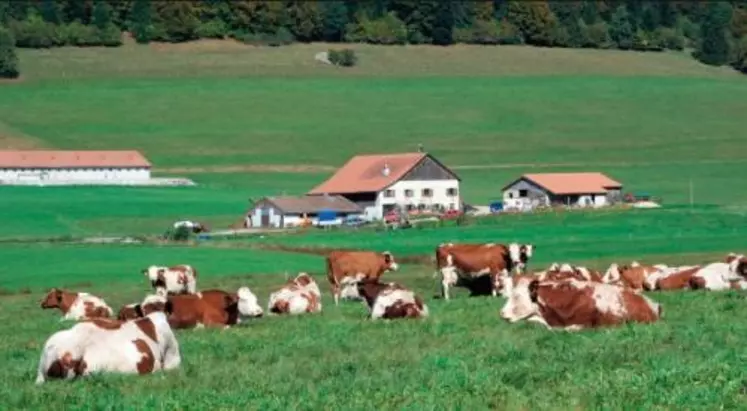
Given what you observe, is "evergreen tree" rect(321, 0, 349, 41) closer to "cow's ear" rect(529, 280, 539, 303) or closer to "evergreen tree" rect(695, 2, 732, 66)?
"evergreen tree" rect(695, 2, 732, 66)

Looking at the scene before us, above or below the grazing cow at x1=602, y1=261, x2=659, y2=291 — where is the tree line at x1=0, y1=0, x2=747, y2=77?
above

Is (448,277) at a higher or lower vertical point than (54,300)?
higher

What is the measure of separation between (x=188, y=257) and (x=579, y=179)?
1725 inches

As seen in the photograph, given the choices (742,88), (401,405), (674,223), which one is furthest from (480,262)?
(742,88)

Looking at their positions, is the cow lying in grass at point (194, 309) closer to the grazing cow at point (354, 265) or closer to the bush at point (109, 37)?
the grazing cow at point (354, 265)

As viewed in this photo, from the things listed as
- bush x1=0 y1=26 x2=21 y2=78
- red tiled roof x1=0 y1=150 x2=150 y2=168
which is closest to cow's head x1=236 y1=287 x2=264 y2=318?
red tiled roof x1=0 y1=150 x2=150 y2=168

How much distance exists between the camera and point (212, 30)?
159 metres

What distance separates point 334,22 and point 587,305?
14849 centimetres

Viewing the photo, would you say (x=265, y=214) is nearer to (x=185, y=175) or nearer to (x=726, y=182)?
(x=185, y=175)

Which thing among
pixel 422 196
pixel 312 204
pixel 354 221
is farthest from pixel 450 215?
pixel 422 196

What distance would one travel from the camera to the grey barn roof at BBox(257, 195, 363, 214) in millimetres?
76312

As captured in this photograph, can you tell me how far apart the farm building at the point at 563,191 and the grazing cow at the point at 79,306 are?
5629 centimetres

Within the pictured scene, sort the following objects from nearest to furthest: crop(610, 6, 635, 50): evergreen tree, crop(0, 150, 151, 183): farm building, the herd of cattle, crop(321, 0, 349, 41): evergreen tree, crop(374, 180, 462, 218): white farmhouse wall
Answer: the herd of cattle
crop(374, 180, 462, 218): white farmhouse wall
crop(0, 150, 151, 183): farm building
crop(321, 0, 349, 41): evergreen tree
crop(610, 6, 635, 50): evergreen tree

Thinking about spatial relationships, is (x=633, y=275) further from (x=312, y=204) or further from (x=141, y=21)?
(x=141, y=21)
